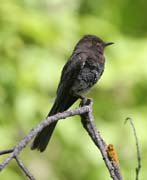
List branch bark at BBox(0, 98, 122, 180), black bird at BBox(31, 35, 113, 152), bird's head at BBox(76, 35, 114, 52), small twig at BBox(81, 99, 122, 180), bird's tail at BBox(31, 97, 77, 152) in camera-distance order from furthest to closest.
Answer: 1. bird's head at BBox(76, 35, 114, 52)
2. black bird at BBox(31, 35, 113, 152)
3. bird's tail at BBox(31, 97, 77, 152)
4. small twig at BBox(81, 99, 122, 180)
5. branch bark at BBox(0, 98, 122, 180)

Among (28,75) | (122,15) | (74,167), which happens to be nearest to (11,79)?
(28,75)

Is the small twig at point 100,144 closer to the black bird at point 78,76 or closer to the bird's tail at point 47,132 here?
the bird's tail at point 47,132

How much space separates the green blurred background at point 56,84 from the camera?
436cm

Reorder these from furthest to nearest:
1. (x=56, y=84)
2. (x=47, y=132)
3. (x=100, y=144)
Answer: (x=56, y=84) < (x=47, y=132) < (x=100, y=144)

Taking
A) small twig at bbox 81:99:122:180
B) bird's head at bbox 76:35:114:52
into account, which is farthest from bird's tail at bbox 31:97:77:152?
small twig at bbox 81:99:122:180

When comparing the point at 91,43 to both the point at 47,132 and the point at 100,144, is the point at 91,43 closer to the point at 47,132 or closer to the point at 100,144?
the point at 47,132

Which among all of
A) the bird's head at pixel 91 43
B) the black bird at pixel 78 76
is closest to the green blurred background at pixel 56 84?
the bird's head at pixel 91 43

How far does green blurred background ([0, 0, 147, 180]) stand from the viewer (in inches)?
172

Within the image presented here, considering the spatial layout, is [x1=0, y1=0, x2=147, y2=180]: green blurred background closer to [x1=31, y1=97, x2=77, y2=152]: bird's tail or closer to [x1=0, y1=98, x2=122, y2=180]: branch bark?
[x1=31, y1=97, x2=77, y2=152]: bird's tail

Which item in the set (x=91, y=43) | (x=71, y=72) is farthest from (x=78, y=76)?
(x=91, y=43)

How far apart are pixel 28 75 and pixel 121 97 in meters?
0.79

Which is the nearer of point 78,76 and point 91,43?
point 78,76

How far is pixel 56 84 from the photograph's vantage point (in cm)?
448

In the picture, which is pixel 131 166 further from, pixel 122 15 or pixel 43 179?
pixel 122 15
